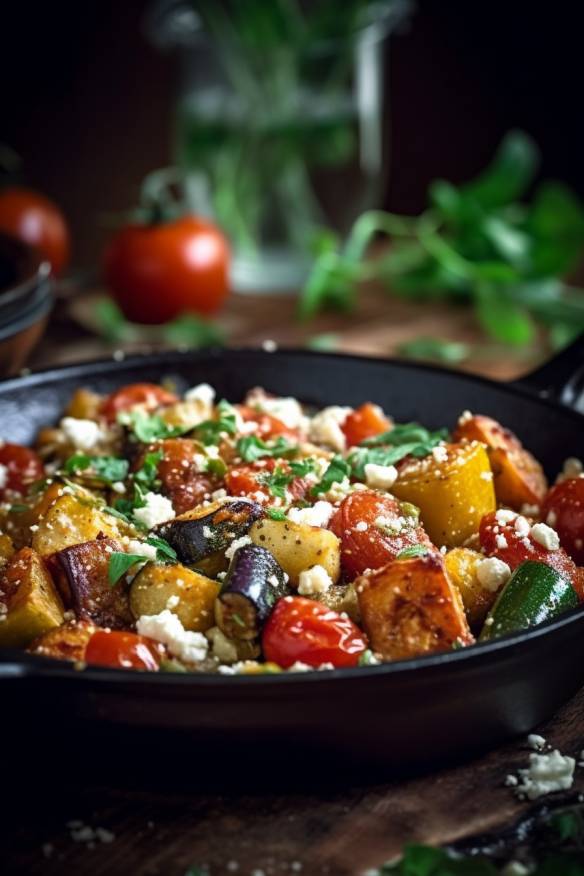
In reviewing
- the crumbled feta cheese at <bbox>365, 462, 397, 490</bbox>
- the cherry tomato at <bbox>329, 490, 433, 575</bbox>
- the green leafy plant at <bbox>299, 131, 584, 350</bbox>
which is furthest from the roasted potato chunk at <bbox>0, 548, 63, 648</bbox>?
the green leafy plant at <bbox>299, 131, 584, 350</bbox>

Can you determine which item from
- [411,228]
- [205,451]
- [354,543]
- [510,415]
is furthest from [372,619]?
[411,228]

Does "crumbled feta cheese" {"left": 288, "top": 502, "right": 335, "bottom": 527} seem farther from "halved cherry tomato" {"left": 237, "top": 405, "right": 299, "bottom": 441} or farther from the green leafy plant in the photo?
the green leafy plant

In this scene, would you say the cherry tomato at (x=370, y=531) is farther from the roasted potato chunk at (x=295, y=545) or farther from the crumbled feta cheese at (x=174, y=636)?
the crumbled feta cheese at (x=174, y=636)

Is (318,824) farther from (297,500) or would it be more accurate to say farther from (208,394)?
(208,394)

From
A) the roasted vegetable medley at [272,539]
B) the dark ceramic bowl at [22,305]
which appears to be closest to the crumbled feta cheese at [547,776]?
the roasted vegetable medley at [272,539]

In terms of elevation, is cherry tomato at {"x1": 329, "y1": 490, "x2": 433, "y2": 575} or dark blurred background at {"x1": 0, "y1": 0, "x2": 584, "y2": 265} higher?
dark blurred background at {"x1": 0, "y1": 0, "x2": 584, "y2": 265}
